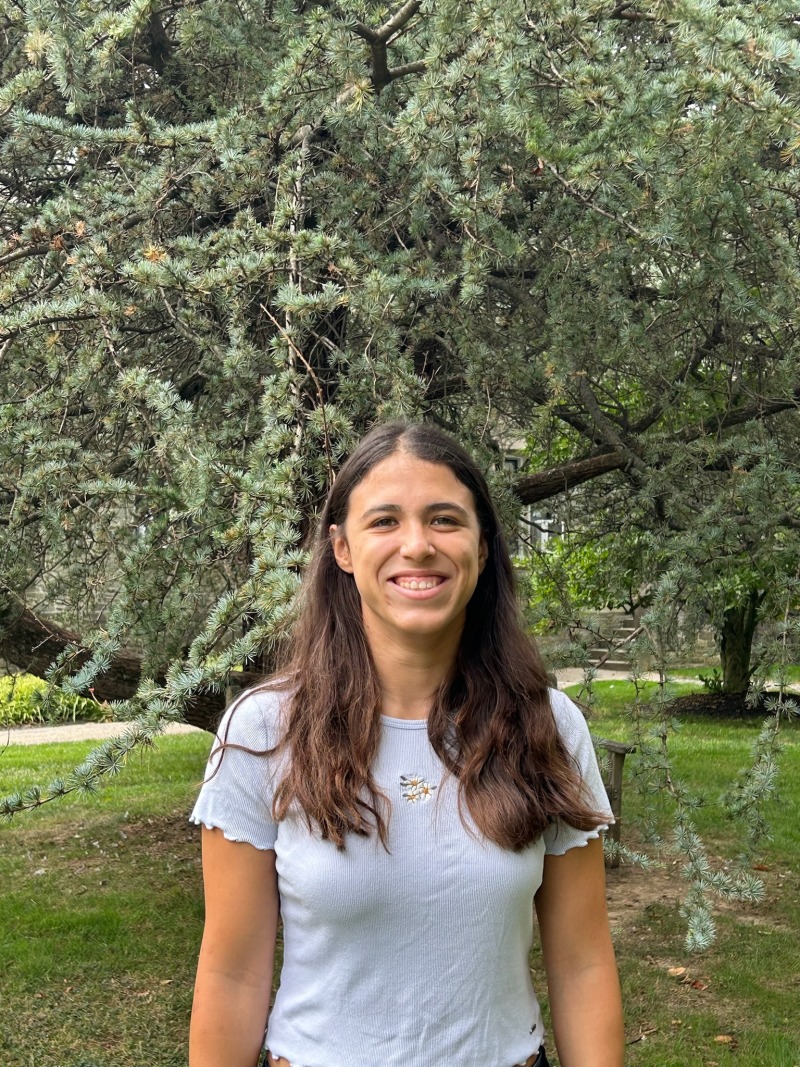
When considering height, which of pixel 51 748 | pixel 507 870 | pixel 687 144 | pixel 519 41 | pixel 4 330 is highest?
pixel 519 41

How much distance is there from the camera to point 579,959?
1857mm

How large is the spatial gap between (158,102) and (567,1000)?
4.01m

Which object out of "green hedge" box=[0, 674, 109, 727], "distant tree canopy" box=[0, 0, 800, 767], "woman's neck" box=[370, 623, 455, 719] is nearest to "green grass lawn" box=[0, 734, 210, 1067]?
"green hedge" box=[0, 674, 109, 727]

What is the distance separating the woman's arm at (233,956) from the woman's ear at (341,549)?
533 millimetres

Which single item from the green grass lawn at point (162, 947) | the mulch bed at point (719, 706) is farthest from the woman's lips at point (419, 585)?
the mulch bed at point (719, 706)

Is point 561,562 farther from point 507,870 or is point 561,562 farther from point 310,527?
point 507,870

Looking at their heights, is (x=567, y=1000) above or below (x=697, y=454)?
below

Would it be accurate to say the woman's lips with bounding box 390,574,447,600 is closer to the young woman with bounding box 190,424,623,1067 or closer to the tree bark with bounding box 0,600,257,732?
the young woman with bounding box 190,424,623,1067

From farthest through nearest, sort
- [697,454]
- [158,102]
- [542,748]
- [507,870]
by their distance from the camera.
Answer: [158,102], [697,454], [542,748], [507,870]

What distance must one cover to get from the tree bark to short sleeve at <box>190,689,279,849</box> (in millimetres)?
2147

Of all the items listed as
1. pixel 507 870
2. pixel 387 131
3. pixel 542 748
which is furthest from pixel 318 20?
pixel 507 870

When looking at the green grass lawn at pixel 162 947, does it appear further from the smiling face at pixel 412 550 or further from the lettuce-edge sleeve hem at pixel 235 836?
the lettuce-edge sleeve hem at pixel 235 836

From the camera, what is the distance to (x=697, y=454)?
166 inches

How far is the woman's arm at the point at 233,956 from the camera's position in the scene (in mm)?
1744
